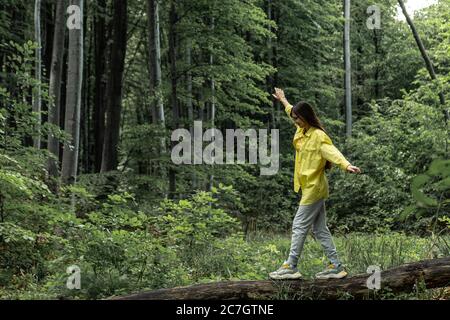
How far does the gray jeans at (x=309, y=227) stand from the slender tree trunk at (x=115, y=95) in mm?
10222

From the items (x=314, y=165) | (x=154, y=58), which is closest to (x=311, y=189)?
(x=314, y=165)

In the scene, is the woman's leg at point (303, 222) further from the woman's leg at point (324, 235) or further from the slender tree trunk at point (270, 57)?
the slender tree trunk at point (270, 57)

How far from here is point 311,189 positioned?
577 cm

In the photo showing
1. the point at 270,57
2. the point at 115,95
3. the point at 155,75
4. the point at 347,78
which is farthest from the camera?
the point at 347,78

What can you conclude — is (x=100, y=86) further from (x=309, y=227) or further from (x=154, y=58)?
(x=309, y=227)

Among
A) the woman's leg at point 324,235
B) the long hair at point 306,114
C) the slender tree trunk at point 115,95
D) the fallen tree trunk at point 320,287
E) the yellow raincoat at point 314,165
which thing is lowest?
the fallen tree trunk at point 320,287

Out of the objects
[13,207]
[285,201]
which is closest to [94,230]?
[13,207]

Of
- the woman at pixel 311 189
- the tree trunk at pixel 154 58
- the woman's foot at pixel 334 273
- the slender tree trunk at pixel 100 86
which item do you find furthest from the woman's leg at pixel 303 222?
the slender tree trunk at pixel 100 86

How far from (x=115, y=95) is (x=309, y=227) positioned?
11.5 meters

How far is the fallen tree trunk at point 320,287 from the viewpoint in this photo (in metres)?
5.47

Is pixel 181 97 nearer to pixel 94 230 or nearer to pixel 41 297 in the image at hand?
pixel 94 230

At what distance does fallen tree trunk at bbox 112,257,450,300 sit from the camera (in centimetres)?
547

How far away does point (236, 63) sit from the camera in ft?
46.9
